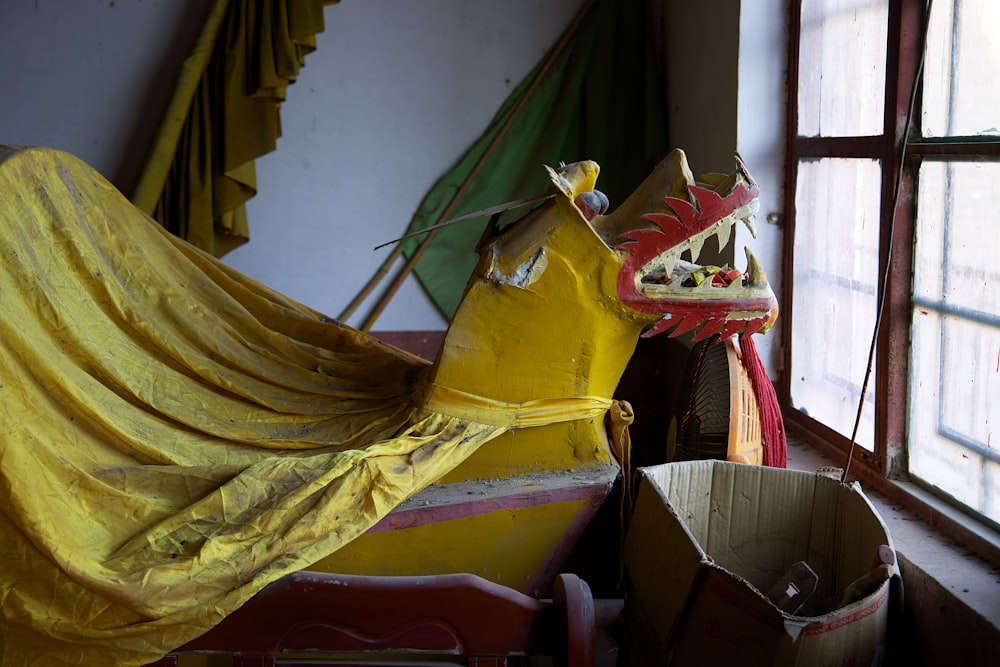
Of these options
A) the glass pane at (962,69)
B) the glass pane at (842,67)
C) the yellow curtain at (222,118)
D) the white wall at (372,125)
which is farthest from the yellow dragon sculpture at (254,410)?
the white wall at (372,125)

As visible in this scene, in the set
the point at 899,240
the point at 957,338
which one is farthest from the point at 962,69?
the point at 957,338

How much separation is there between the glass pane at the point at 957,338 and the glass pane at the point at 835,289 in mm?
190

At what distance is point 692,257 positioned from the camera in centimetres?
171

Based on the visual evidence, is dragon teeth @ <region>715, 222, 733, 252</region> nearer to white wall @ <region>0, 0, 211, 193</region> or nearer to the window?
the window

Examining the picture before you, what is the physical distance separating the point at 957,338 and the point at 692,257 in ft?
→ 1.62

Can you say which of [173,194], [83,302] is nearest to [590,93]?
[173,194]

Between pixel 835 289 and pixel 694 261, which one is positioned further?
pixel 835 289

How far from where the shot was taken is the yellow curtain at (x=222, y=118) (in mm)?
3188

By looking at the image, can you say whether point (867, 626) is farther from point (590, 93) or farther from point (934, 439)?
point (590, 93)

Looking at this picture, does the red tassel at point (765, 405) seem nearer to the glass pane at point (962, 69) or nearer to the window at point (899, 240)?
the window at point (899, 240)

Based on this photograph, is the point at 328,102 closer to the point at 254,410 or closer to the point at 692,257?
the point at 254,410

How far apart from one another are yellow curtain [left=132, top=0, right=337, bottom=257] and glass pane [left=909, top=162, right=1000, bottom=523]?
7.23 feet

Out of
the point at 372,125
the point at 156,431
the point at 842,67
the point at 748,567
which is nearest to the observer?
the point at 748,567

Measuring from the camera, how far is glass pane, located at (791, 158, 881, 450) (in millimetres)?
2033
